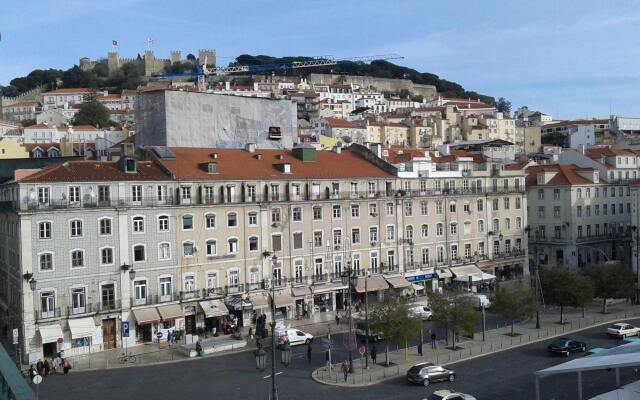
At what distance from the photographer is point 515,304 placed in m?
Answer: 43.4

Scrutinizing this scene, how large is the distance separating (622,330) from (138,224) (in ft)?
104

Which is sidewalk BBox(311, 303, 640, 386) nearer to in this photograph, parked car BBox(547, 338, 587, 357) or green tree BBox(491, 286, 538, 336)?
green tree BBox(491, 286, 538, 336)

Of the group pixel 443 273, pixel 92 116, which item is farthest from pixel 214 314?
pixel 92 116

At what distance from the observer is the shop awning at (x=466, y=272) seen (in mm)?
61562

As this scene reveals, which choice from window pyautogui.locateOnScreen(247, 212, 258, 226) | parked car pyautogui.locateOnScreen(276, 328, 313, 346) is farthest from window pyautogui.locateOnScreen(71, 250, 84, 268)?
parked car pyautogui.locateOnScreen(276, 328, 313, 346)

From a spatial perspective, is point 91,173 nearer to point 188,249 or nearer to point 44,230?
point 44,230

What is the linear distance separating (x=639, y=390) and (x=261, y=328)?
25.1m

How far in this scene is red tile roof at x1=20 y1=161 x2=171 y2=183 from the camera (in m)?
43.2

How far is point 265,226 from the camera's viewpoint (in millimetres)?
51656

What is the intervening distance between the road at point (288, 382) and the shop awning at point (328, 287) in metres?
13.6

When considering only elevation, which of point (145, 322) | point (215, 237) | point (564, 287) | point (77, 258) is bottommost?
point (145, 322)

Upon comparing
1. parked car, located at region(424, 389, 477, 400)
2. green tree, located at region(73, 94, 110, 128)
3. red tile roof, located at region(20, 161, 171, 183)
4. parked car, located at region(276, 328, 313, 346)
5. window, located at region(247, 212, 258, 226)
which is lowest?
parked car, located at region(276, 328, 313, 346)

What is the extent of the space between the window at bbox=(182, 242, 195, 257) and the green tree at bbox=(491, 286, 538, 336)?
2061 cm

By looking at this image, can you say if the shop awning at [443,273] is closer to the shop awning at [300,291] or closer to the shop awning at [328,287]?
the shop awning at [328,287]
